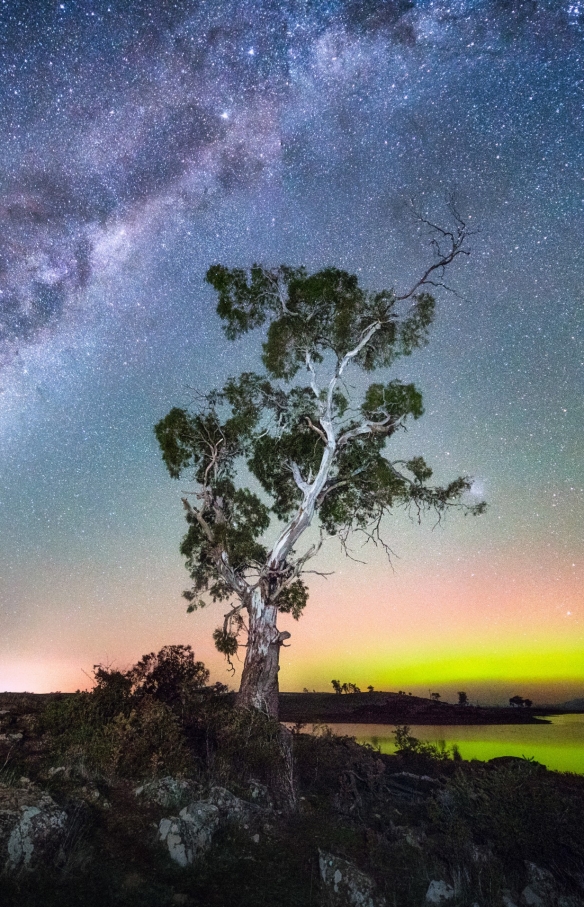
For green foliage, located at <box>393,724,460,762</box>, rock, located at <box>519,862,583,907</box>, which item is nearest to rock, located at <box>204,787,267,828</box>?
rock, located at <box>519,862,583,907</box>

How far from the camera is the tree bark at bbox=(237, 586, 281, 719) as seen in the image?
1362 cm

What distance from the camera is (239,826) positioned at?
312 inches

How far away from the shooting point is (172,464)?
18.3m

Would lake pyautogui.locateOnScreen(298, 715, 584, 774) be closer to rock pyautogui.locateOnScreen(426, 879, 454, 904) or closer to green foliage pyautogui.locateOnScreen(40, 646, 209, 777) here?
green foliage pyautogui.locateOnScreen(40, 646, 209, 777)

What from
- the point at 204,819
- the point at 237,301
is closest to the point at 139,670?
the point at 204,819

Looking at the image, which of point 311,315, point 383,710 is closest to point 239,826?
point 311,315

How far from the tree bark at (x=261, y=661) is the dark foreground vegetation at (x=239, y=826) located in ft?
7.47

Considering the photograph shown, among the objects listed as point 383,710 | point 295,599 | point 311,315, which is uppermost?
point 311,315

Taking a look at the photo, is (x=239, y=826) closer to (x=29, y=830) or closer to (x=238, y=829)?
(x=238, y=829)

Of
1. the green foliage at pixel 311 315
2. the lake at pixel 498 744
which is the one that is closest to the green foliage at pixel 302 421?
the green foliage at pixel 311 315

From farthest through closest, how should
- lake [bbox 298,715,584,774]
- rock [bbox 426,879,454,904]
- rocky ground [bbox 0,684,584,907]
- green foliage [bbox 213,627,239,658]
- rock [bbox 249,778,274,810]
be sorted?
lake [bbox 298,715,584,774] → green foliage [bbox 213,627,239,658] → rock [bbox 249,778,274,810] → rock [bbox 426,879,454,904] → rocky ground [bbox 0,684,584,907]

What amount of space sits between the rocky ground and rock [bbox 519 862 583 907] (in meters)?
0.02

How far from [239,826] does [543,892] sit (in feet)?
14.8

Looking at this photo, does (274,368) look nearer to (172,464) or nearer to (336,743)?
(172,464)
